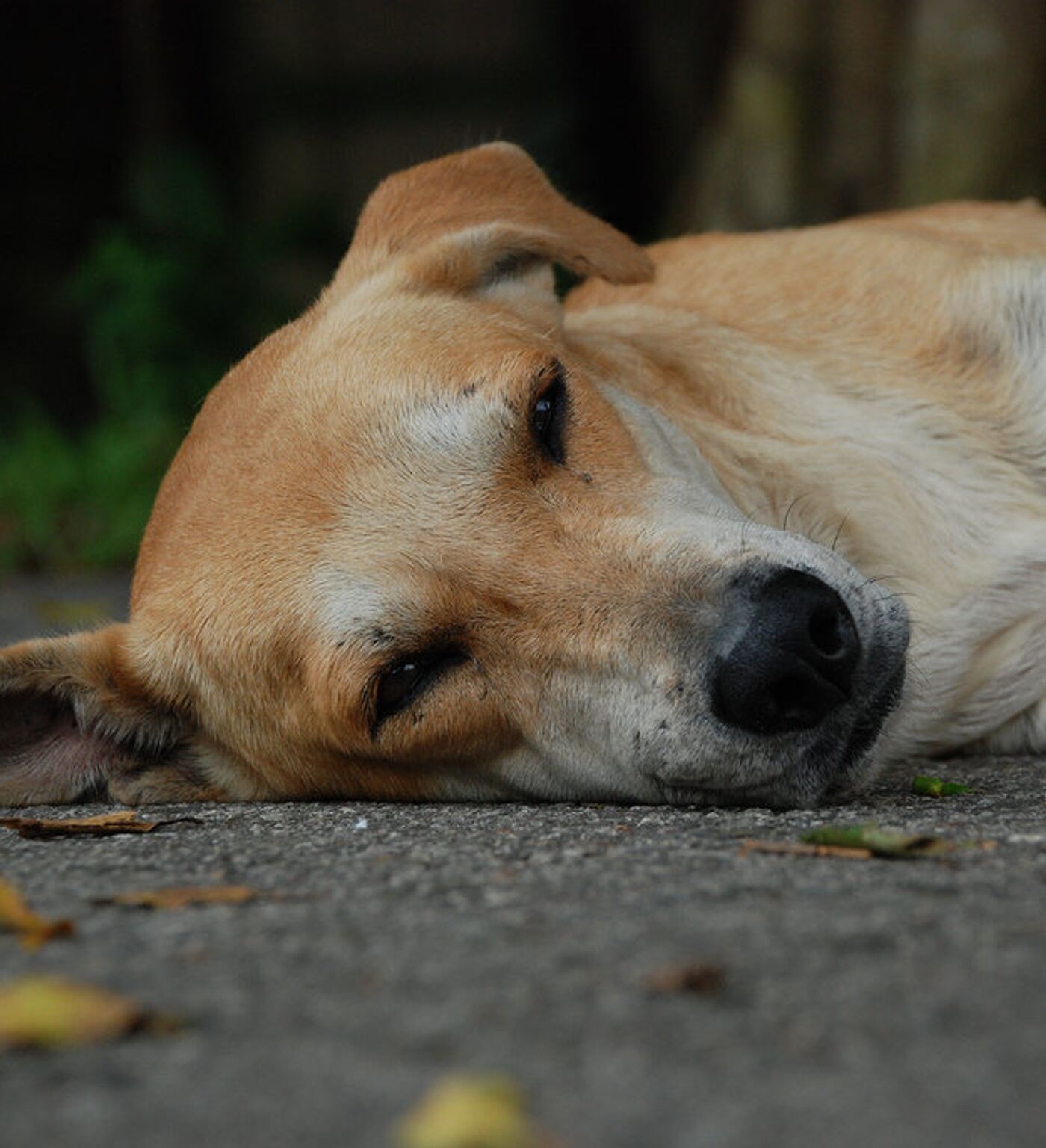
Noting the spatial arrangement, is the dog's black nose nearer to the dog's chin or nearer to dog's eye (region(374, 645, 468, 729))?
the dog's chin

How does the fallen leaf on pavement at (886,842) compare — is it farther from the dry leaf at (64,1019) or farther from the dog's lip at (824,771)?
the dry leaf at (64,1019)

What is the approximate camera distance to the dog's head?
9.85 feet

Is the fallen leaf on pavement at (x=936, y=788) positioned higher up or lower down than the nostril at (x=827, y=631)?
lower down

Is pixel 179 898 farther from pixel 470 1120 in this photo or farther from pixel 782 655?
pixel 782 655

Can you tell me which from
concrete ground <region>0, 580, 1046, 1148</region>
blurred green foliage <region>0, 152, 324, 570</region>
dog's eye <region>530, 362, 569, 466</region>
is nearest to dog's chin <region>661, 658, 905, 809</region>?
concrete ground <region>0, 580, 1046, 1148</region>

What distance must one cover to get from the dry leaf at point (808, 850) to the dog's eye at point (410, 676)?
3.12ft

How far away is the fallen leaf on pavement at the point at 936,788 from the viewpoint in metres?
3.16

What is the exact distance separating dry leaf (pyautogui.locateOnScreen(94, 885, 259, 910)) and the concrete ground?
36mm

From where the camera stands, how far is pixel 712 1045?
1598 millimetres

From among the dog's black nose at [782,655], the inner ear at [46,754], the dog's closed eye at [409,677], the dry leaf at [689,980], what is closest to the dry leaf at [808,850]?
the dog's black nose at [782,655]

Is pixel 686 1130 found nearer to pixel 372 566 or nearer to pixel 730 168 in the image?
pixel 372 566

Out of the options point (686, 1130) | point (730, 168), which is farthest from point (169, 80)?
point (686, 1130)

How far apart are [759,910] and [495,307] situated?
88.5 inches

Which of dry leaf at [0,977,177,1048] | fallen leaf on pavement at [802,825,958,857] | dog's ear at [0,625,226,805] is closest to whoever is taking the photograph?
dry leaf at [0,977,177,1048]
